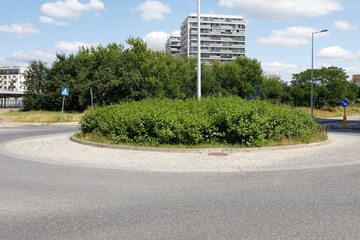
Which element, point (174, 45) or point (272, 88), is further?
point (174, 45)

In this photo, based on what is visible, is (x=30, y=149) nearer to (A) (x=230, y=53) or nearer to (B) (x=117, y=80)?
(B) (x=117, y=80)

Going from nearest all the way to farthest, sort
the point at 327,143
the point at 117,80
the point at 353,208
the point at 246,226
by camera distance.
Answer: the point at 246,226 → the point at 353,208 → the point at 327,143 → the point at 117,80

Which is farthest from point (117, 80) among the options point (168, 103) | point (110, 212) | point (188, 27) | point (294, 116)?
point (188, 27)

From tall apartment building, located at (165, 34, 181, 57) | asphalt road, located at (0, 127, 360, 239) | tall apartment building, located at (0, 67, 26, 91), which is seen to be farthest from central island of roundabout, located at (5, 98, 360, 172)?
tall apartment building, located at (0, 67, 26, 91)

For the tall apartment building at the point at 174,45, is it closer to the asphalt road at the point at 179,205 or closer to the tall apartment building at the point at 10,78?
the tall apartment building at the point at 10,78

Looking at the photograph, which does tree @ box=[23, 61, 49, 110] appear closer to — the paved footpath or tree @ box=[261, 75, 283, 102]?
tree @ box=[261, 75, 283, 102]

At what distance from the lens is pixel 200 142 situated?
426 inches

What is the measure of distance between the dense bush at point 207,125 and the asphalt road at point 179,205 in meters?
3.50

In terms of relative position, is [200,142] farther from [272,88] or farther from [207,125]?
[272,88]

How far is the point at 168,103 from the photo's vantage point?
13727 millimetres

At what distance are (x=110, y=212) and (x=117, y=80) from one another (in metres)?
39.3

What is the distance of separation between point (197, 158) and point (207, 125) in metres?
2.03

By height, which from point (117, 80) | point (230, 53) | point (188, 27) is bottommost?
point (117, 80)

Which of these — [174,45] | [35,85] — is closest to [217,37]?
[174,45]
